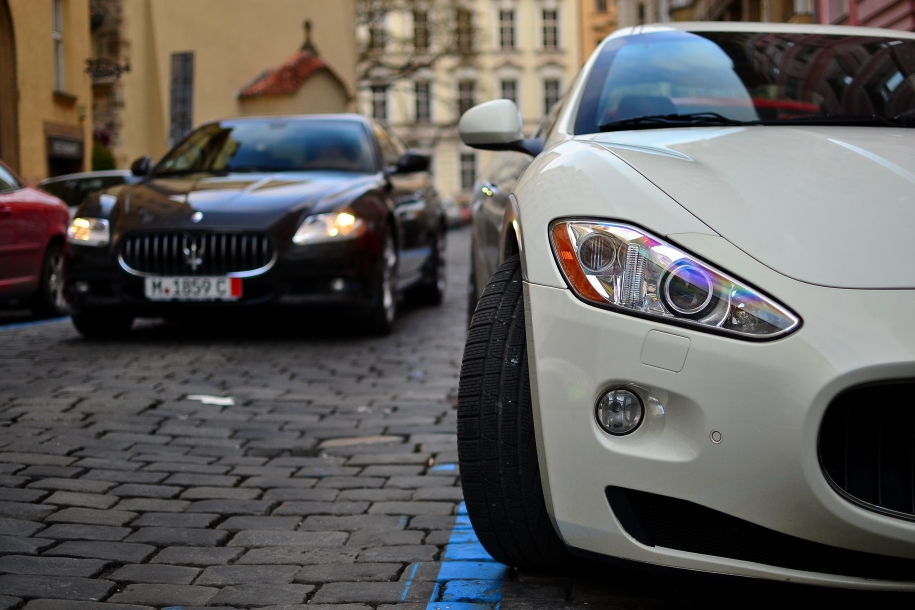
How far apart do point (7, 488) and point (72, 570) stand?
0.88 m

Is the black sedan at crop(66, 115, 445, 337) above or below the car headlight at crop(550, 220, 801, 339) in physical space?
below

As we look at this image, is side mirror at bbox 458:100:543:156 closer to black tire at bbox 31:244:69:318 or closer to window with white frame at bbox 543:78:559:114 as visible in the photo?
black tire at bbox 31:244:69:318

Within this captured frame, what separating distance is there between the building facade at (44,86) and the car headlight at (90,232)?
10.5 ft

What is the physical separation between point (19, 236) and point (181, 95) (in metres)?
6.87

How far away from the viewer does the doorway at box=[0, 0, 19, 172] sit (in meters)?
9.37

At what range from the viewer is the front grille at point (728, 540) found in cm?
212

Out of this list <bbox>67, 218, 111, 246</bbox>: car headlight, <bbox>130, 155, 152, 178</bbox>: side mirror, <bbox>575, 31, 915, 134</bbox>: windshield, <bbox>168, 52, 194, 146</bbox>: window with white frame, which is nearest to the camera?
<bbox>575, 31, 915, 134</bbox>: windshield

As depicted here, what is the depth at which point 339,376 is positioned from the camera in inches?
232

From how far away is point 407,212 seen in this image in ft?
27.1

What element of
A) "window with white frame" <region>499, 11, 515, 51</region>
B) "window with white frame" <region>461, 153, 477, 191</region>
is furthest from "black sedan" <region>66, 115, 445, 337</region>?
"window with white frame" <region>461, 153, 477, 191</region>

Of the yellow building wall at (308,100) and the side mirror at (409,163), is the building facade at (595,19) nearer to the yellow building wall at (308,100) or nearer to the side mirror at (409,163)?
the yellow building wall at (308,100)

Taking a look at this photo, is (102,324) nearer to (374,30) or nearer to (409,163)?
(409,163)

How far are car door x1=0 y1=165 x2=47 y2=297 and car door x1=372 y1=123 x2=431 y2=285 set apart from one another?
8.58 feet

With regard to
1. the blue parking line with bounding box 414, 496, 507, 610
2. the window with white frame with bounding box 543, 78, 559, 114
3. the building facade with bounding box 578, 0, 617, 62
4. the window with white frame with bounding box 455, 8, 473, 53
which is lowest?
the blue parking line with bounding box 414, 496, 507, 610
